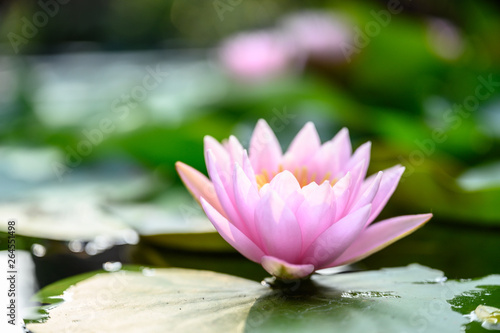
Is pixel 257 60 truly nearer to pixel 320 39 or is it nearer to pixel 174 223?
pixel 320 39

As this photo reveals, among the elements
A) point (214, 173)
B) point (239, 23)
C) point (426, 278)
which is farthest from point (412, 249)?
point (239, 23)

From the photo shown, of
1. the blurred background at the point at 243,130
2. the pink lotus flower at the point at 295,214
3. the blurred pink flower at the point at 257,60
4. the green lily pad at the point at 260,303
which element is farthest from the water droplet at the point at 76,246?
the blurred pink flower at the point at 257,60

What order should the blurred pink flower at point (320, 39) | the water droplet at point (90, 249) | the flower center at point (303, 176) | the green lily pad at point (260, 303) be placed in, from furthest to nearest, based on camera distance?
the blurred pink flower at point (320, 39), the water droplet at point (90, 249), the flower center at point (303, 176), the green lily pad at point (260, 303)

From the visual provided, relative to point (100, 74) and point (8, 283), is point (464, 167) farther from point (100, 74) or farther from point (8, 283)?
point (100, 74)

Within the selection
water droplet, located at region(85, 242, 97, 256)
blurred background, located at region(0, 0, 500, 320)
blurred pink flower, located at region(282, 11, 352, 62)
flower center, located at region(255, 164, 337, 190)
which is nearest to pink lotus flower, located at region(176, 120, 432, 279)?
flower center, located at region(255, 164, 337, 190)

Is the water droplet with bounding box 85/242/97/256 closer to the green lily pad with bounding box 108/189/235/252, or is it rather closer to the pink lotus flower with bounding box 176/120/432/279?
the green lily pad with bounding box 108/189/235/252

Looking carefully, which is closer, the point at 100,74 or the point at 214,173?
the point at 214,173

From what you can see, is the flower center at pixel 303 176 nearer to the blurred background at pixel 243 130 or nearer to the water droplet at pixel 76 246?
the blurred background at pixel 243 130
